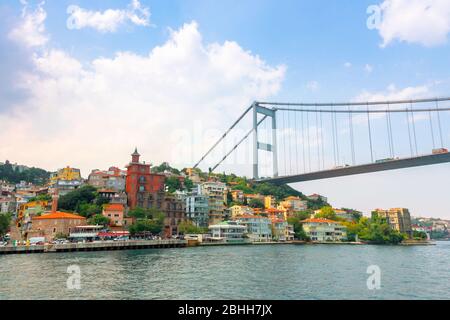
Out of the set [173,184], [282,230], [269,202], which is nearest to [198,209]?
[173,184]

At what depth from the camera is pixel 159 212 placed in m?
61.2

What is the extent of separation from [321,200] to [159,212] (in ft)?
194

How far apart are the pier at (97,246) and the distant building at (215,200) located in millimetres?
16124

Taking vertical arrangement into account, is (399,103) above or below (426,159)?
above

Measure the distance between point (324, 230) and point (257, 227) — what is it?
585 inches

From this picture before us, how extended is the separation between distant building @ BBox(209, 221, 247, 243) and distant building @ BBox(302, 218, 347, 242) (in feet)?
52.6

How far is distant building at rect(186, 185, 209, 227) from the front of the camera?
222 ft

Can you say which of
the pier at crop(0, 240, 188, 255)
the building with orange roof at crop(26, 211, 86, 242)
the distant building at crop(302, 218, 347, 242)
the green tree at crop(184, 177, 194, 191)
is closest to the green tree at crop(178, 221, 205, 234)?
the pier at crop(0, 240, 188, 255)

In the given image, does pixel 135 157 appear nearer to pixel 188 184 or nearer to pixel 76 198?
pixel 76 198

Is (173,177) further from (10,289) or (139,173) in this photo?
(10,289)

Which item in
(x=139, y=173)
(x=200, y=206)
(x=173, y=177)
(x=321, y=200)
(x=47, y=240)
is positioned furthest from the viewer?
(x=321, y=200)

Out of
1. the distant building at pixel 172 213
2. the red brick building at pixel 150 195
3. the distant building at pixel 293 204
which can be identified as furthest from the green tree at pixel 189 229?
the distant building at pixel 293 204

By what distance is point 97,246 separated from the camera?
45688 millimetres
